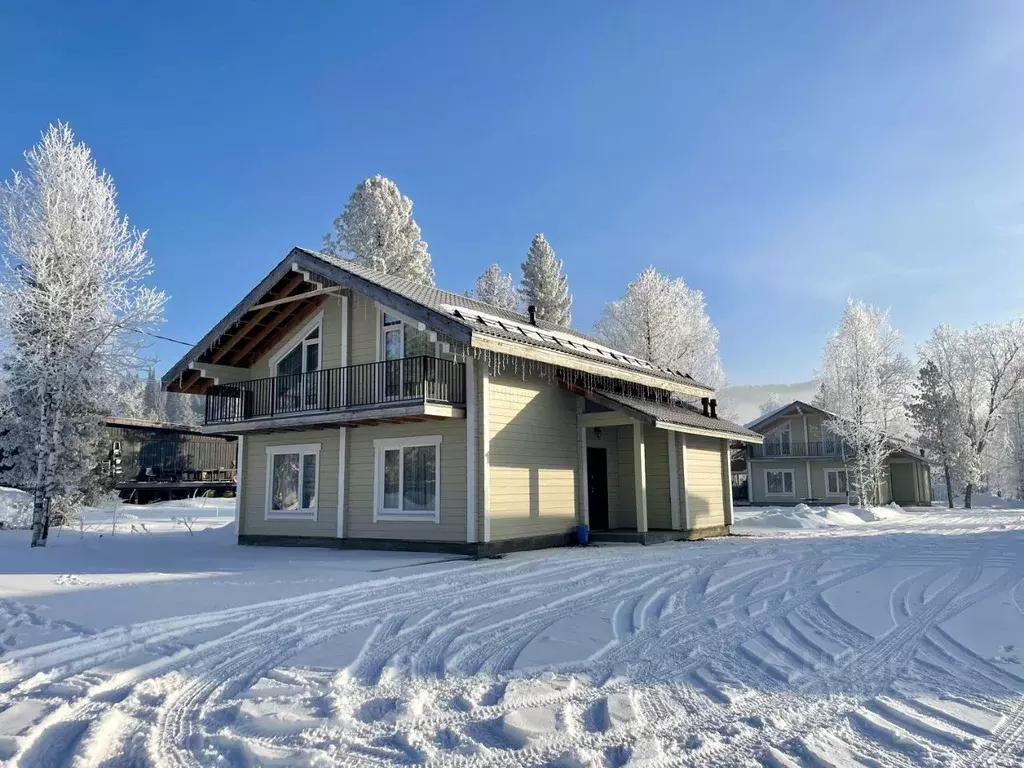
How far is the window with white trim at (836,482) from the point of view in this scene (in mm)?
37031

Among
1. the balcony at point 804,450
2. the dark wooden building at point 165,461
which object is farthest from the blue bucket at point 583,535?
the balcony at point 804,450

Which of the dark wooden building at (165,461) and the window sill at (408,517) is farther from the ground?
the dark wooden building at (165,461)

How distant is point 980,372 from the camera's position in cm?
3841

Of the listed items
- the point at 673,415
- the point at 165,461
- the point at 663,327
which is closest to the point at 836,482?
the point at 663,327

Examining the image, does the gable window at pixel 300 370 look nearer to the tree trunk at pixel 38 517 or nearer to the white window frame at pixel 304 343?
the white window frame at pixel 304 343

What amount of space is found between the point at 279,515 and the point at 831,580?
1116cm

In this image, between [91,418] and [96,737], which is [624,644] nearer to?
[96,737]

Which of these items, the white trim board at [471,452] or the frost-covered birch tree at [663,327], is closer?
the white trim board at [471,452]

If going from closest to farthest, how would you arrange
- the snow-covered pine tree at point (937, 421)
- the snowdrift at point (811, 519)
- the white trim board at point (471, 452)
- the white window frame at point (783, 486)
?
the white trim board at point (471, 452), the snowdrift at point (811, 519), the snow-covered pine tree at point (937, 421), the white window frame at point (783, 486)

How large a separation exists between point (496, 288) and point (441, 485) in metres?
27.0

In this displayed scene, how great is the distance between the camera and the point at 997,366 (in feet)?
125

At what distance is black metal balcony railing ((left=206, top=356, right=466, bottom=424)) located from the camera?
1252 cm

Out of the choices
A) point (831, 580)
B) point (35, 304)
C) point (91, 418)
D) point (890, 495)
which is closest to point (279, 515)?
point (35, 304)

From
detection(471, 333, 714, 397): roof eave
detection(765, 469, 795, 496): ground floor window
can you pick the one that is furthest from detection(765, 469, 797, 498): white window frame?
detection(471, 333, 714, 397): roof eave
